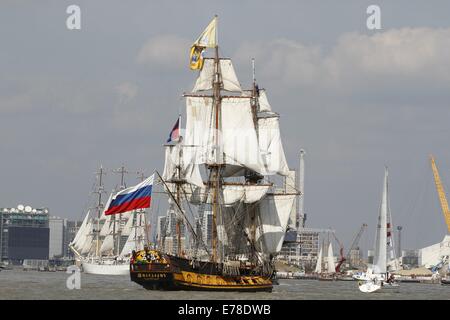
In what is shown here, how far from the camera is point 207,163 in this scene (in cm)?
12950

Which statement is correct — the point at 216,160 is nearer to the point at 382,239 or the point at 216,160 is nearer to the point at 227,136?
the point at 227,136

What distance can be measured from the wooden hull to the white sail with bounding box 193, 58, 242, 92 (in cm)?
2298

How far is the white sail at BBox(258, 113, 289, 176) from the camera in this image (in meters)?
148

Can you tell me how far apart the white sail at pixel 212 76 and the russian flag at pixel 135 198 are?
21.7 metres

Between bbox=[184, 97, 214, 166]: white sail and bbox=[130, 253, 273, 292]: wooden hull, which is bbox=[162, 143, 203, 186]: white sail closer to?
bbox=[184, 97, 214, 166]: white sail

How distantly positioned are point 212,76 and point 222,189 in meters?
12.9

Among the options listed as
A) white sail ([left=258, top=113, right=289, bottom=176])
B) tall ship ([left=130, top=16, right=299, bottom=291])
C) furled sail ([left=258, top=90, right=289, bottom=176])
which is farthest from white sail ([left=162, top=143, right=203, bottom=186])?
white sail ([left=258, top=113, right=289, bottom=176])

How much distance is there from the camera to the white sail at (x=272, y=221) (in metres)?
139

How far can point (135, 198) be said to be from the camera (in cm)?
11481

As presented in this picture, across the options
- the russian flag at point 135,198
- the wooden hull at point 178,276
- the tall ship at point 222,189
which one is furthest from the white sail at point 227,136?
the wooden hull at point 178,276

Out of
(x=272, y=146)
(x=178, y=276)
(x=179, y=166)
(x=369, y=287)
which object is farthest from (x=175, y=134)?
(x=369, y=287)
